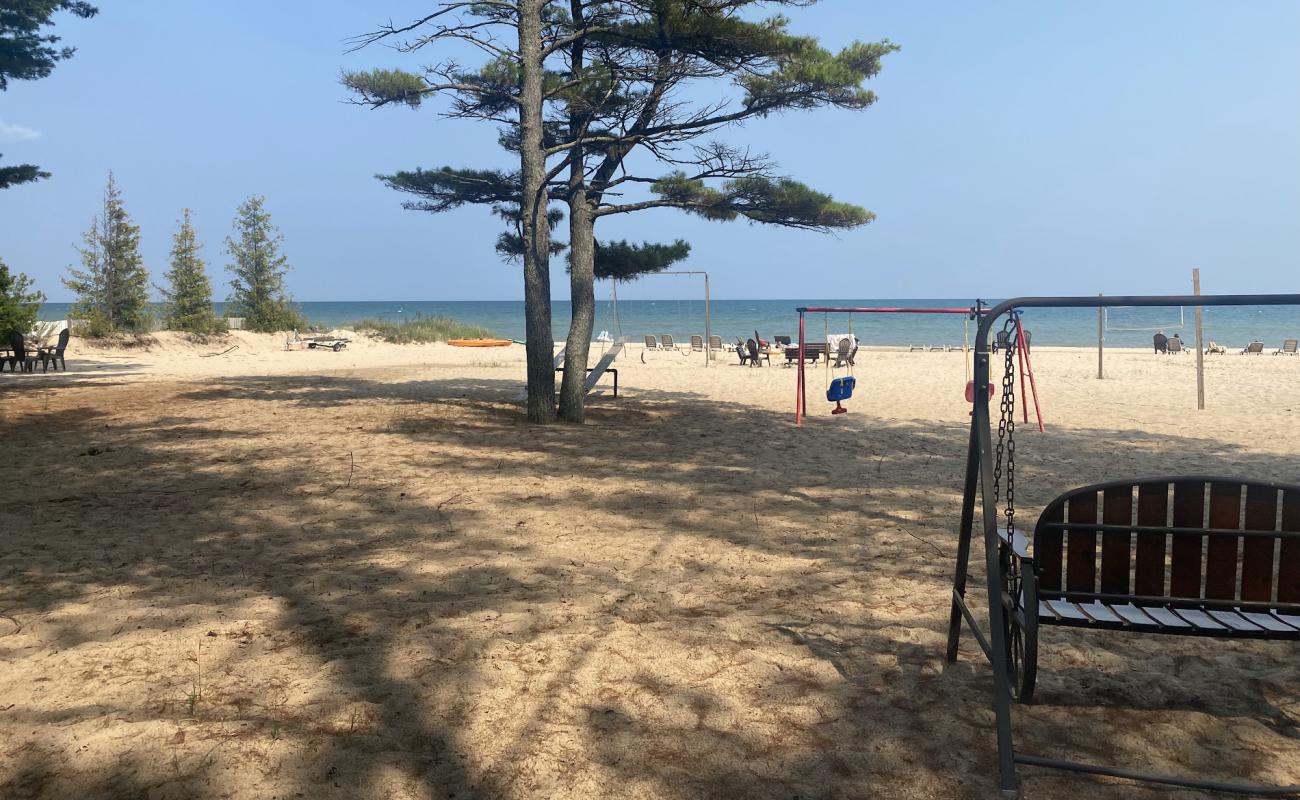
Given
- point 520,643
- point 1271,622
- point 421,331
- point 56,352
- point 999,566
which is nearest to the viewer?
point 1271,622

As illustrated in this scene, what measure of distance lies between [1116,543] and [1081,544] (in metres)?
0.11

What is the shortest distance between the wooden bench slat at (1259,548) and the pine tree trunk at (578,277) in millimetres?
8782

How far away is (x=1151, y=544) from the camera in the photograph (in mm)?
2797

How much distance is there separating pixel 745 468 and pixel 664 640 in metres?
4.44

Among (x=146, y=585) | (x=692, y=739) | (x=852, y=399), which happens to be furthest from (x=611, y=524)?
(x=852, y=399)

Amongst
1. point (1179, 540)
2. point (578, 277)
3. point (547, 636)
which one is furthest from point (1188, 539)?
point (578, 277)

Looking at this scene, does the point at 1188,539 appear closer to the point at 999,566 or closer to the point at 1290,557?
the point at 1290,557

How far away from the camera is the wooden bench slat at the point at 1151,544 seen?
9.08ft

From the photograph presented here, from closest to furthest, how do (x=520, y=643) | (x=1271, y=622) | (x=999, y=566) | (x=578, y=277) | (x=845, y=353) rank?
(x=1271, y=622) → (x=999, y=566) → (x=520, y=643) → (x=578, y=277) → (x=845, y=353)

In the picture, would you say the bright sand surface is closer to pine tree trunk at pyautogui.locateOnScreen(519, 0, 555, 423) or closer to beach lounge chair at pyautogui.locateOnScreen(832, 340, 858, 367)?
pine tree trunk at pyautogui.locateOnScreen(519, 0, 555, 423)

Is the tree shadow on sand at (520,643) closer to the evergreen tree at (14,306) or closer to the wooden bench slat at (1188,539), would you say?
the wooden bench slat at (1188,539)

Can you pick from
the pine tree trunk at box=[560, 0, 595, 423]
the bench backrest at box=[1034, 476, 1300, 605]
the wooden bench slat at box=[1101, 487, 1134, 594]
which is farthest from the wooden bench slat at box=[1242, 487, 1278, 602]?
the pine tree trunk at box=[560, 0, 595, 423]

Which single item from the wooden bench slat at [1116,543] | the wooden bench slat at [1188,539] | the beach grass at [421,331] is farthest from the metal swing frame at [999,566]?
the beach grass at [421,331]

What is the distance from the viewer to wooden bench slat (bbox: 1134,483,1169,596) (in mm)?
2768
